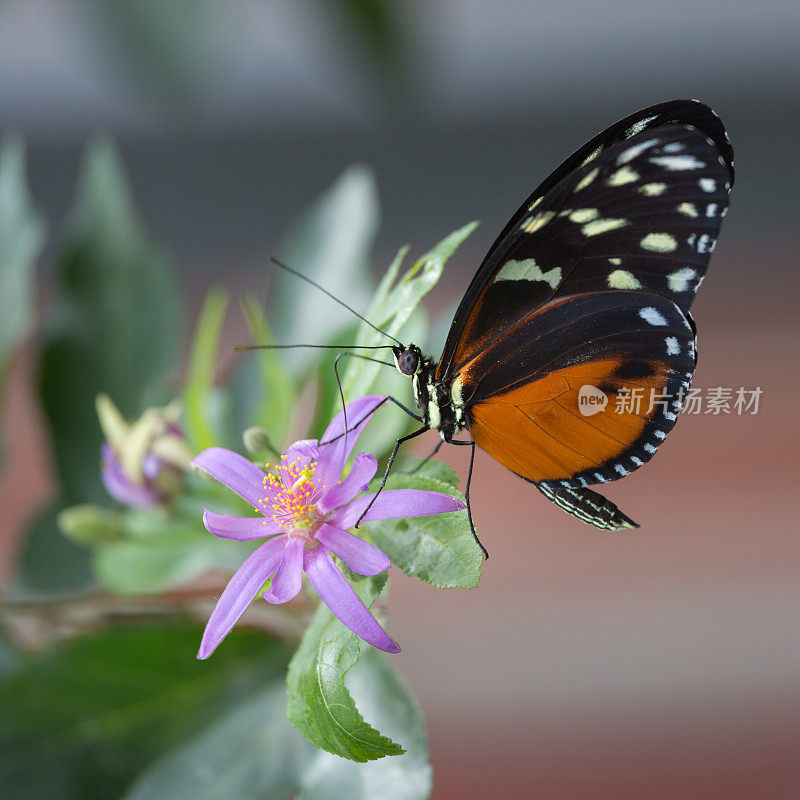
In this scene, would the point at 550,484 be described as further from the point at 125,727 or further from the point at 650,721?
the point at 650,721

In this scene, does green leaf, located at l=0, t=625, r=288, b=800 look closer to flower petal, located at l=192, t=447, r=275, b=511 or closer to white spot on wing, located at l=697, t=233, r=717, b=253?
flower petal, located at l=192, t=447, r=275, b=511

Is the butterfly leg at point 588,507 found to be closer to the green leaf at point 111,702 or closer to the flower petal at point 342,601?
the flower petal at point 342,601

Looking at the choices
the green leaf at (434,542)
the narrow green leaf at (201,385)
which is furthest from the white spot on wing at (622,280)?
the narrow green leaf at (201,385)

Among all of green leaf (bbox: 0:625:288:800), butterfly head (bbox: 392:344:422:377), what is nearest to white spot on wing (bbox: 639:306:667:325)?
butterfly head (bbox: 392:344:422:377)

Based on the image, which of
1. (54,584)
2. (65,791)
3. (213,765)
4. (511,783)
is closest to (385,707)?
(213,765)

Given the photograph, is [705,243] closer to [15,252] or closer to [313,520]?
[313,520]

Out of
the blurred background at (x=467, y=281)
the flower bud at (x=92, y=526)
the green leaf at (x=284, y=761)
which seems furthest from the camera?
the blurred background at (x=467, y=281)
